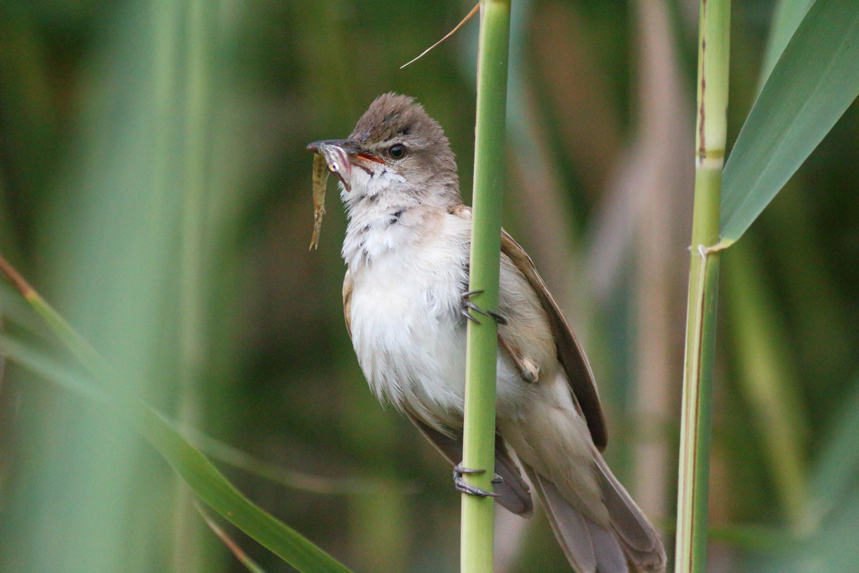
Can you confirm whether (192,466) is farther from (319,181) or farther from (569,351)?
(569,351)

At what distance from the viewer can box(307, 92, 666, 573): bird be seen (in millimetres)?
1738

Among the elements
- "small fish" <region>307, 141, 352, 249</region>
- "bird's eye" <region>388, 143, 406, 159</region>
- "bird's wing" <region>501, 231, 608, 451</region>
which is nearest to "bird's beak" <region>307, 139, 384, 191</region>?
"small fish" <region>307, 141, 352, 249</region>

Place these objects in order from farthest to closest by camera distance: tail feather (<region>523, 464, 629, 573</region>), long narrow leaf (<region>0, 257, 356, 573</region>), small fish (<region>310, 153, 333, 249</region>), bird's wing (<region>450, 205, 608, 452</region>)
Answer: tail feather (<region>523, 464, 629, 573</region>), bird's wing (<region>450, 205, 608, 452</region>), small fish (<region>310, 153, 333, 249</region>), long narrow leaf (<region>0, 257, 356, 573</region>)

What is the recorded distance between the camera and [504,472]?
208 centimetres

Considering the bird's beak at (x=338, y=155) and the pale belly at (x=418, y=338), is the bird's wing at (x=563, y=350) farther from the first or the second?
the bird's beak at (x=338, y=155)

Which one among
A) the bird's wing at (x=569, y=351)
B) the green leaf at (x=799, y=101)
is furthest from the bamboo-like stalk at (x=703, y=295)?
the bird's wing at (x=569, y=351)

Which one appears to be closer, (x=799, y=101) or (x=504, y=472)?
(x=799, y=101)

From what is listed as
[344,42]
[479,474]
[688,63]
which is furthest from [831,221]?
[479,474]

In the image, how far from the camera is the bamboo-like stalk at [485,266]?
0.95 m

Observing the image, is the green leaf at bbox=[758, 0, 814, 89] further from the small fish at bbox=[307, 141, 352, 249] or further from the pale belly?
the small fish at bbox=[307, 141, 352, 249]

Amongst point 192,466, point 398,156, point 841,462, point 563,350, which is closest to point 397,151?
point 398,156

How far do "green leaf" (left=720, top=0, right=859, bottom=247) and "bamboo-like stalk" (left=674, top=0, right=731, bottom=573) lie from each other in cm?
4

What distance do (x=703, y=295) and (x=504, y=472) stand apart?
1.24 meters

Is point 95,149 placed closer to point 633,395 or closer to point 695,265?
point 695,265
